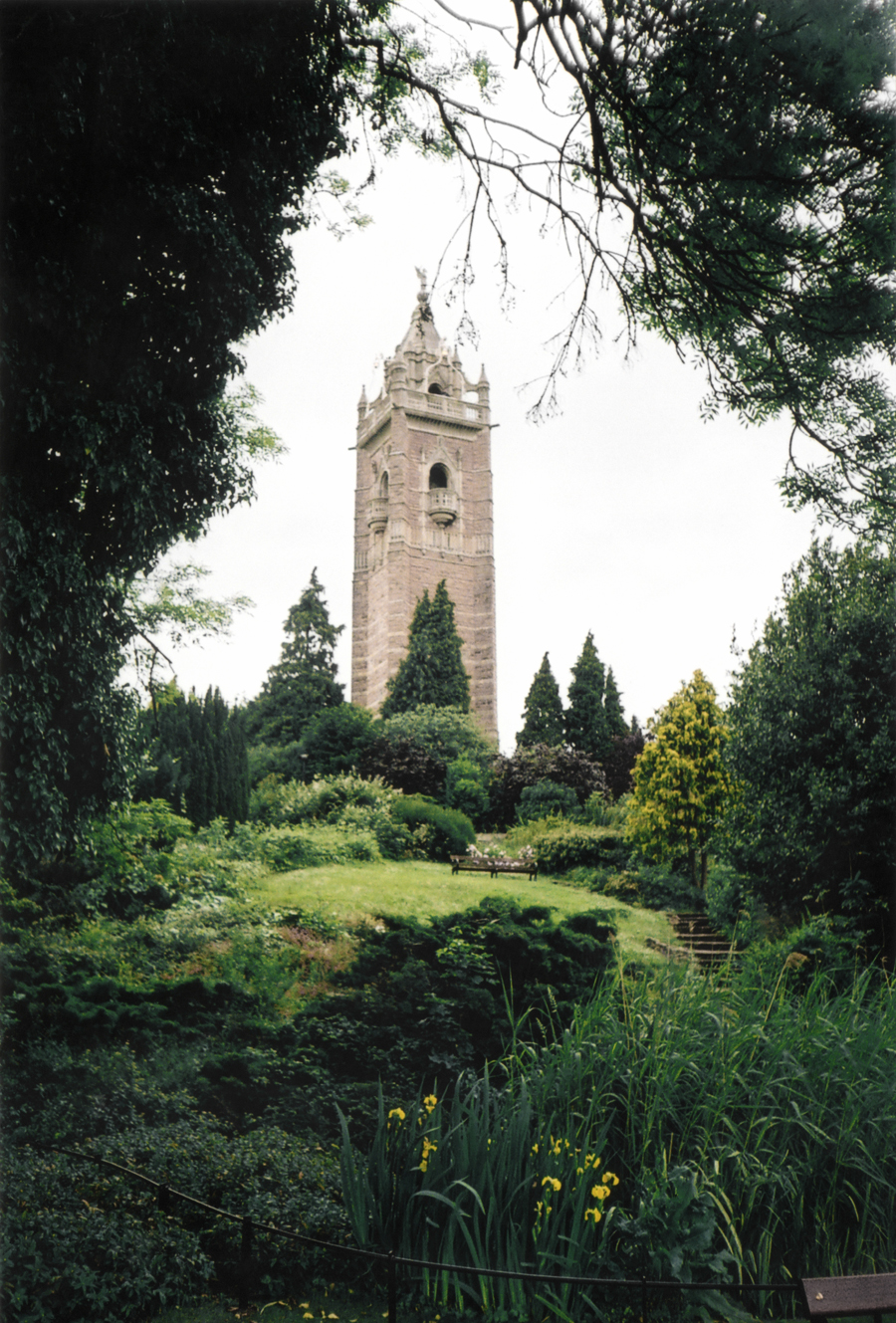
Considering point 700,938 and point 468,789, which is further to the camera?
point 468,789

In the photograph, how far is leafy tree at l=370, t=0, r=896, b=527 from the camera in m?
4.43

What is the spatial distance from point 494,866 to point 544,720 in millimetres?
3461

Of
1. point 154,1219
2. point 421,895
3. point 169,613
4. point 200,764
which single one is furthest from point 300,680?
point 154,1219

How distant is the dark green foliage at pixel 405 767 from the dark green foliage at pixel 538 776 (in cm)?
101

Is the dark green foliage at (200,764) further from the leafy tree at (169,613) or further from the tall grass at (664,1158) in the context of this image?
the tall grass at (664,1158)

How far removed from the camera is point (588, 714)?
9.96m

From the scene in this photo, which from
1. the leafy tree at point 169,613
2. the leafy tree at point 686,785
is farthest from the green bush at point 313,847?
the leafy tree at point 686,785

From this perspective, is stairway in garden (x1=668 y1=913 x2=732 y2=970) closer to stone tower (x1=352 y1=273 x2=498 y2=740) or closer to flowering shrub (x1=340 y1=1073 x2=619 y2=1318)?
flowering shrub (x1=340 y1=1073 x2=619 y2=1318)

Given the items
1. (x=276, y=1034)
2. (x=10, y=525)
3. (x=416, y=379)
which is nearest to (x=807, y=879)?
(x=276, y=1034)

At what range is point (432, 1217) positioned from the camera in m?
2.99

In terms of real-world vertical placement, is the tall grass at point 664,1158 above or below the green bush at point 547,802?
below

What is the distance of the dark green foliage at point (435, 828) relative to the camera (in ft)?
27.5

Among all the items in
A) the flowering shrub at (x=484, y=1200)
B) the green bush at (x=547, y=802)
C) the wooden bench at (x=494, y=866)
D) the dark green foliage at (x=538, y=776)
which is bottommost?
the flowering shrub at (x=484, y=1200)

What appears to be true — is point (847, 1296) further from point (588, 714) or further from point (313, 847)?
point (588, 714)
